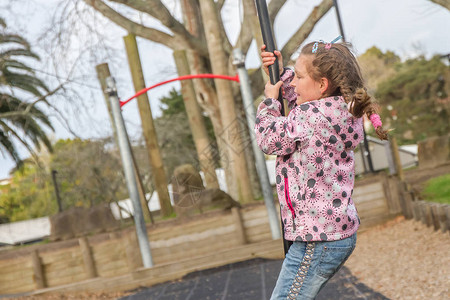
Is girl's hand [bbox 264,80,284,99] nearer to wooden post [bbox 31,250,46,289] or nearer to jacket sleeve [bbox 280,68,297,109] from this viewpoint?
jacket sleeve [bbox 280,68,297,109]

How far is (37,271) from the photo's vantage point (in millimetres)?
8852

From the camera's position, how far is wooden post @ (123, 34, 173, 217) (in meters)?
10.2

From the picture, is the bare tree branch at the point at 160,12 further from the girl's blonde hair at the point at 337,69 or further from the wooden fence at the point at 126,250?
the girl's blonde hair at the point at 337,69

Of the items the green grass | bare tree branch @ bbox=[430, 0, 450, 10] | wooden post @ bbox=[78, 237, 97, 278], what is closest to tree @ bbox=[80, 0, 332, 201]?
bare tree branch @ bbox=[430, 0, 450, 10]

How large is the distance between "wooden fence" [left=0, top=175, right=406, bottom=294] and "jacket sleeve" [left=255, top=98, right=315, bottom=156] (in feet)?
22.0

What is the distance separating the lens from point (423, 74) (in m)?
24.7

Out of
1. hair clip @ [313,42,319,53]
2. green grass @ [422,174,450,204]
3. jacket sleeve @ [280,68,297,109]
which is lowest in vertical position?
green grass @ [422,174,450,204]

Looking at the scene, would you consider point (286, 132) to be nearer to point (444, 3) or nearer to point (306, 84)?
point (306, 84)

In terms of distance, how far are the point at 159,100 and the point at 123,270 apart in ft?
53.2

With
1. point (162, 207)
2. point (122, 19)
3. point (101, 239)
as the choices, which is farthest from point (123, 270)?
point (122, 19)

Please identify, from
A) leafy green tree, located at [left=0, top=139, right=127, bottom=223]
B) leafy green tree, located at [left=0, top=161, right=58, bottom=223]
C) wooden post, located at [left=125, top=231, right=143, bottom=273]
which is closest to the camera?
wooden post, located at [left=125, top=231, right=143, bottom=273]

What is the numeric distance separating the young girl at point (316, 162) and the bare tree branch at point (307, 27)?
8.65m

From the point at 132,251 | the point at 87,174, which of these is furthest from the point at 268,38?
the point at 87,174

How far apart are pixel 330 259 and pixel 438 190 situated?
8.37 m
